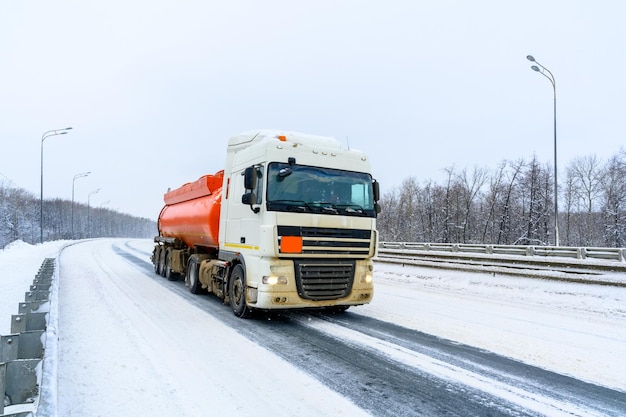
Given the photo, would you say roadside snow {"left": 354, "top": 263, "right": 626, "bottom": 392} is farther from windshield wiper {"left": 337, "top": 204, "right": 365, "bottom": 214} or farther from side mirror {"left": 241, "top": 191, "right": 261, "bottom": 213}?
side mirror {"left": 241, "top": 191, "right": 261, "bottom": 213}

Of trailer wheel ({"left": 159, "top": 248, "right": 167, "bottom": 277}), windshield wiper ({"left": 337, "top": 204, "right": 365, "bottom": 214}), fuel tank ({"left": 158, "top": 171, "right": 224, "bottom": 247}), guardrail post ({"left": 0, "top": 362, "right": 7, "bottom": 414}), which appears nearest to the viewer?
guardrail post ({"left": 0, "top": 362, "right": 7, "bottom": 414})

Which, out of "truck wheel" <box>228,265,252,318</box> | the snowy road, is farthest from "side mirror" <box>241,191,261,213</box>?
the snowy road

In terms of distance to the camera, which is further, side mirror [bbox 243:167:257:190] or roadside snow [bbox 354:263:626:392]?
side mirror [bbox 243:167:257:190]

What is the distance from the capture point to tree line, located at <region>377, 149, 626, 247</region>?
48.0 meters

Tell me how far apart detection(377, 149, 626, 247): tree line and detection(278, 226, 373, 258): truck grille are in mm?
42275

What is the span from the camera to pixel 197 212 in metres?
11.9

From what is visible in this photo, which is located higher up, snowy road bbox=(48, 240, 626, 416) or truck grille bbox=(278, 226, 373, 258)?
truck grille bbox=(278, 226, 373, 258)

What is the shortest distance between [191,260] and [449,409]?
9296 mm

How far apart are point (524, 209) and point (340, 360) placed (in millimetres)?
52722

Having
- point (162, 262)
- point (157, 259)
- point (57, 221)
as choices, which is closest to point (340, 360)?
point (162, 262)

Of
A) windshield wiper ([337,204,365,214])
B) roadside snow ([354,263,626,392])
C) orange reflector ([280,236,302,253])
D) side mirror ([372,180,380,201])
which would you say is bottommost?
roadside snow ([354,263,626,392])

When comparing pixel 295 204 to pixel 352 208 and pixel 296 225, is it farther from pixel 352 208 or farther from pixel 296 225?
pixel 352 208

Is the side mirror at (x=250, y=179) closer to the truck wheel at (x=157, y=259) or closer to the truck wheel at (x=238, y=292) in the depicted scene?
the truck wheel at (x=238, y=292)

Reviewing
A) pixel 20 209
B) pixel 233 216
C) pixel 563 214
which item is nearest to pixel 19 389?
pixel 233 216
